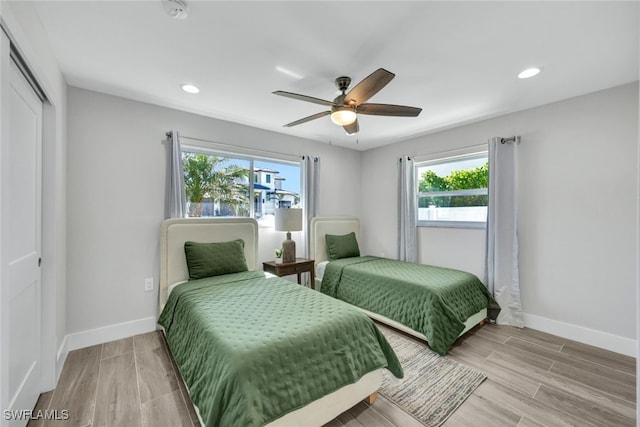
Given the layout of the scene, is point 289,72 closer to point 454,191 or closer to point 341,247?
point 341,247

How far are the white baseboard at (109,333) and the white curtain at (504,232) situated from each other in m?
3.96

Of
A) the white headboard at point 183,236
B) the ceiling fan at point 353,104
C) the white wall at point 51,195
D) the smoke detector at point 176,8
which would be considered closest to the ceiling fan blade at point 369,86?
the ceiling fan at point 353,104

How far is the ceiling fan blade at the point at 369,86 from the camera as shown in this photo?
5.47ft

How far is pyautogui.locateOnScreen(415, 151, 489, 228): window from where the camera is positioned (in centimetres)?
343

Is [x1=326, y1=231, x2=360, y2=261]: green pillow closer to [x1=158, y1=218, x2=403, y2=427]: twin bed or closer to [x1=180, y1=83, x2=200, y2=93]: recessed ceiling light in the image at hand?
[x1=158, y1=218, x2=403, y2=427]: twin bed

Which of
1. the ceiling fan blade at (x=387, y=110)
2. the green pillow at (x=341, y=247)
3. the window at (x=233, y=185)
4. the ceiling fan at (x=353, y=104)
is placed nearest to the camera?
the ceiling fan at (x=353, y=104)

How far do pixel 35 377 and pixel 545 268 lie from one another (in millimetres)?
4545

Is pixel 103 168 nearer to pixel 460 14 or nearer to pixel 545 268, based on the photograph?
pixel 460 14

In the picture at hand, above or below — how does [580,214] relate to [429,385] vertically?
above

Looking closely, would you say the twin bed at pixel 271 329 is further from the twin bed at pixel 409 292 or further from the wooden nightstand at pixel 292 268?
the wooden nightstand at pixel 292 268

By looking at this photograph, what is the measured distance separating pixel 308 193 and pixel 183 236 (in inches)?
73.4

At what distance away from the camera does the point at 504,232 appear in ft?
10.0

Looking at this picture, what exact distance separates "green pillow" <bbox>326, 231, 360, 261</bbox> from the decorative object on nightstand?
0.65 metres

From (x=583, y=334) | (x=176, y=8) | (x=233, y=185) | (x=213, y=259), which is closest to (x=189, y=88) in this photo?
(x=176, y=8)
